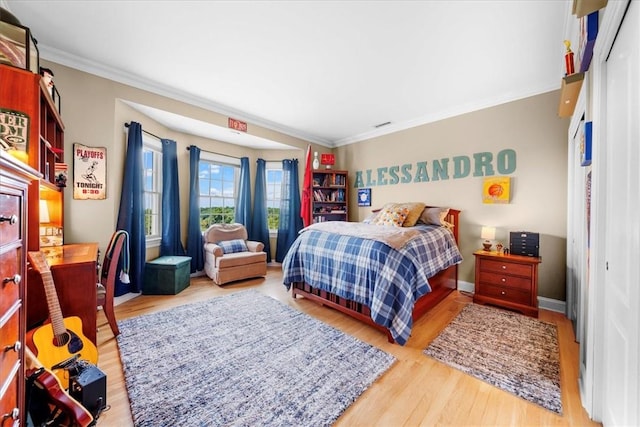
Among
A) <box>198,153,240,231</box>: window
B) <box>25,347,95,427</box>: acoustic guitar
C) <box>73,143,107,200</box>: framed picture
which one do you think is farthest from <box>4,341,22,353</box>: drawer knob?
<box>198,153,240,231</box>: window

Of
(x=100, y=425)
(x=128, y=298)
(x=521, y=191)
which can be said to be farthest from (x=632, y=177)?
(x=128, y=298)

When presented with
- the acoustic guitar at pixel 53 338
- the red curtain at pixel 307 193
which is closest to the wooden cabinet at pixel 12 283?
the acoustic guitar at pixel 53 338

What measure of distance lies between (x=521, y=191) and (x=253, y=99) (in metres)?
3.60

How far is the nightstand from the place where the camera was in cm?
263

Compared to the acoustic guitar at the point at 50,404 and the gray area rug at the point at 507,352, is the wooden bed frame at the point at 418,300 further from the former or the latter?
the acoustic guitar at the point at 50,404

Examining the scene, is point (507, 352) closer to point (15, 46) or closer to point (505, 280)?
point (505, 280)

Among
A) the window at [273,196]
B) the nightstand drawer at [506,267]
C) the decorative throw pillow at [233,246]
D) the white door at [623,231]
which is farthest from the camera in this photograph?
the window at [273,196]

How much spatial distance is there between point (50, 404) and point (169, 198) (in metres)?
3.10

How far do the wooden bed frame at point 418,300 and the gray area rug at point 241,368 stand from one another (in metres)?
0.28

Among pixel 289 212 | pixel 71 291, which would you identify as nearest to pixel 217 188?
pixel 289 212

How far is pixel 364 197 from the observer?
475 cm

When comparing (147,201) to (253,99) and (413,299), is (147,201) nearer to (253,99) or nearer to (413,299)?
(253,99)

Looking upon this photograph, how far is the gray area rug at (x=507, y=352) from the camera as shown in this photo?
159 centimetres

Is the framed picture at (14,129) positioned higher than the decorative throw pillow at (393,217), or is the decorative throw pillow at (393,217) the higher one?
the framed picture at (14,129)
